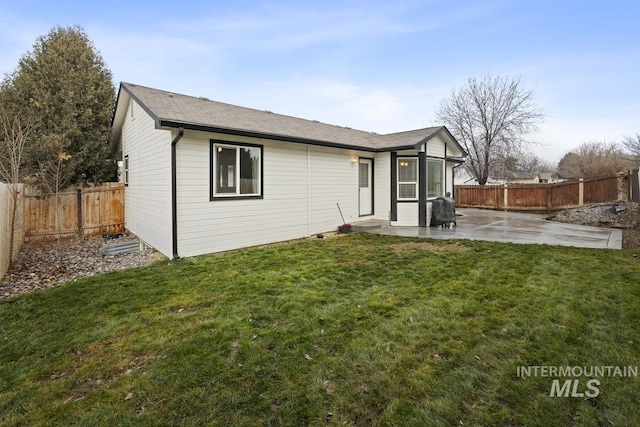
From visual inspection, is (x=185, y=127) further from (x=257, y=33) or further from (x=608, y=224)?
(x=608, y=224)

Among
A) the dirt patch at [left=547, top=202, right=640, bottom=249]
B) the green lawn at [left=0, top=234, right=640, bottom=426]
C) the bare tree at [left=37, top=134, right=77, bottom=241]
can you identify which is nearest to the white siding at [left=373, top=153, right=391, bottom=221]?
the green lawn at [left=0, top=234, right=640, bottom=426]

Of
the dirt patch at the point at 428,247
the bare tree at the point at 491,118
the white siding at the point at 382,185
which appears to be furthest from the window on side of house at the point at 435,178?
the bare tree at the point at 491,118

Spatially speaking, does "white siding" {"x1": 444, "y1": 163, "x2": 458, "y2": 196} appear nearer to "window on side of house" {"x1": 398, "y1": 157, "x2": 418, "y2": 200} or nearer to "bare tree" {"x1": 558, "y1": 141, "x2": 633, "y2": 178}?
"window on side of house" {"x1": 398, "y1": 157, "x2": 418, "y2": 200}

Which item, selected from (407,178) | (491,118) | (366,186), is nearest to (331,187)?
(366,186)

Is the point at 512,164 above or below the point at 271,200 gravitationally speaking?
above

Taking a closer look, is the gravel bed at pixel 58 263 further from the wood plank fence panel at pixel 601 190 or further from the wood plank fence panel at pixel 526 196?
the wood plank fence panel at pixel 601 190

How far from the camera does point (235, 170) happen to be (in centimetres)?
761

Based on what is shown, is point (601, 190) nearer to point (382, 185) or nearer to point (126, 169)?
point (382, 185)

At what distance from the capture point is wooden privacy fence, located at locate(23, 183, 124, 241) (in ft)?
30.8

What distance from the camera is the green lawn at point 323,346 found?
7.14ft

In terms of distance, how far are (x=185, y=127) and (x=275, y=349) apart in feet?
17.1

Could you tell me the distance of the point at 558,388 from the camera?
234 cm

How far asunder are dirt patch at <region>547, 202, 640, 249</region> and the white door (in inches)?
292

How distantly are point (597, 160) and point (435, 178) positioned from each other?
2791cm
